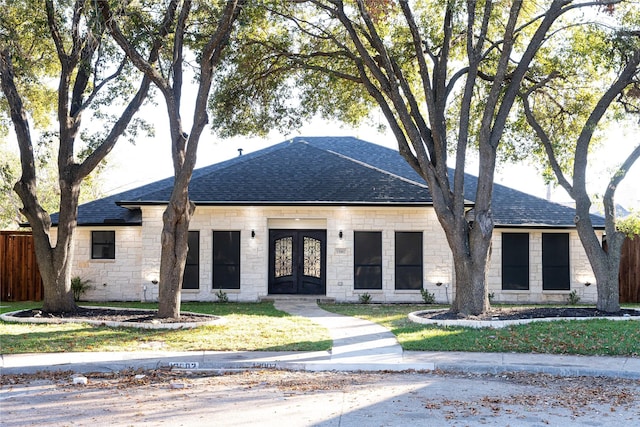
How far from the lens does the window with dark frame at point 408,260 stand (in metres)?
19.5

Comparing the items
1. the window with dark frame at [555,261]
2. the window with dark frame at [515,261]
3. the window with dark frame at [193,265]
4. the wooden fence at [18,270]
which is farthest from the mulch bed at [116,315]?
the window with dark frame at [555,261]

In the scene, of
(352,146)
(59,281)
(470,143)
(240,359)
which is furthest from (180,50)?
(352,146)

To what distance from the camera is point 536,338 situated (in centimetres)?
1155

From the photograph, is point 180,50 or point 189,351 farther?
point 180,50

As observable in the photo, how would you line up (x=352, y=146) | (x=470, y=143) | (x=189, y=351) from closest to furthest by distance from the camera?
(x=189, y=351) < (x=470, y=143) < (x=352, y=146)

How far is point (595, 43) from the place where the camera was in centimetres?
1489

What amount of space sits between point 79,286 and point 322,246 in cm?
774

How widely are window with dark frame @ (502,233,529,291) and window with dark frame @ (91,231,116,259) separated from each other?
12418 millimetres

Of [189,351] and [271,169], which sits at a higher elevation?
[271,169]

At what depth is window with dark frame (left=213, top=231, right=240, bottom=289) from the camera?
64.7ft

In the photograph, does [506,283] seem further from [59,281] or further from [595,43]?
[59,281]

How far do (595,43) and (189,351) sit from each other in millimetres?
11438

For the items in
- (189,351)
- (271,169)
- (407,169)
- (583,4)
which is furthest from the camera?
(407,169)

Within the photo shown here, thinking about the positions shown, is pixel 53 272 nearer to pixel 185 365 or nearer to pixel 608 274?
pixel 185 365
